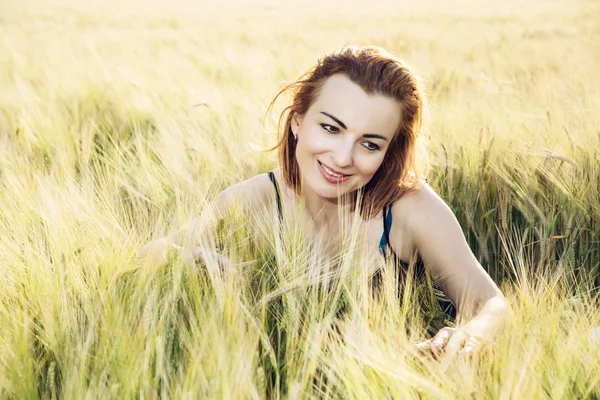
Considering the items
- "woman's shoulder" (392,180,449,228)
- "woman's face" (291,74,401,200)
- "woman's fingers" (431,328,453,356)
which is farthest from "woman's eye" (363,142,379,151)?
"woman's fingers" (431,328,453,356)

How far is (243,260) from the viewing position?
4.75ft

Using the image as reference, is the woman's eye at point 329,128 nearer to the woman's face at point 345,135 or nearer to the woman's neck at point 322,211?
the woman's face at point 345,135

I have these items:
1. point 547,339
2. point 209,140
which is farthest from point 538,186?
point 209,140

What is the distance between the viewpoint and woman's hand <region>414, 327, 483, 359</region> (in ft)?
3.68

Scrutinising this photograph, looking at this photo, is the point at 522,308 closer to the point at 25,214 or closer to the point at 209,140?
the point at 25,214

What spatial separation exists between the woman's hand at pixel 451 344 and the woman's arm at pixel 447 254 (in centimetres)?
23

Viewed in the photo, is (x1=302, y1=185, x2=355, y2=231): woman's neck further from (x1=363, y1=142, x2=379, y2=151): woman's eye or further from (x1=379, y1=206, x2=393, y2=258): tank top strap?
(x1=363, y1=142, x2=379, y2=151): woman's eye

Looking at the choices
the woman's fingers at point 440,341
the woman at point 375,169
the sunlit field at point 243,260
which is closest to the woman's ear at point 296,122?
the woman at point 375,169

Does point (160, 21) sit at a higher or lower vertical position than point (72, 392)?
higher

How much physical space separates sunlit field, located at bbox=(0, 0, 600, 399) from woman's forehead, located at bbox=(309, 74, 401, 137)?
1.21ft

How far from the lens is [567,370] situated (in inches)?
38.2

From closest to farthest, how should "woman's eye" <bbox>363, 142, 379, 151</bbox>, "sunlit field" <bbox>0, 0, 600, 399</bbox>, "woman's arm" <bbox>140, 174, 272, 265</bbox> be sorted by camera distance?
1. "sunlit field" <bbox>0, 0, 600, 399</bbox>
2. "woman's arm" <bbox>140, 174, 272, 265</bbox>
3. "woman's eye" <bbox>363, 142, 379, 151</bbox>

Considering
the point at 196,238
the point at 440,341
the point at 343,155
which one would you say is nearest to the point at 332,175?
the point at 343,155

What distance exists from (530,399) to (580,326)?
0.88ft
